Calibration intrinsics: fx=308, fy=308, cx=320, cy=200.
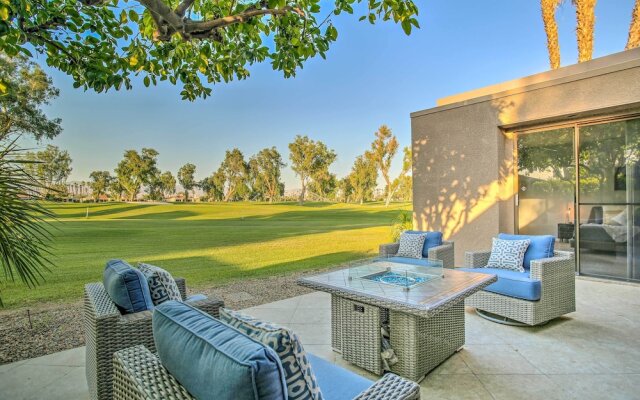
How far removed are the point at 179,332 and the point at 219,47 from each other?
9.38 ft

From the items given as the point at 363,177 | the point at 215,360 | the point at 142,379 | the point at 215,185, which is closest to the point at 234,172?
the point at 215,185

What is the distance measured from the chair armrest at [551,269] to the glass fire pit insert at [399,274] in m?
0.95

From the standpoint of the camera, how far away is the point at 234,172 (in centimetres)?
2152

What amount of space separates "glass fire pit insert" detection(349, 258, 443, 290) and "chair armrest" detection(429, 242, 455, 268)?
1077mm

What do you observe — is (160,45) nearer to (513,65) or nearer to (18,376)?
(18,376)

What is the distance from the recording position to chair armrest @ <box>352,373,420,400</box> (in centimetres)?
108

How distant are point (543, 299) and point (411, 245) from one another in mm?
1814

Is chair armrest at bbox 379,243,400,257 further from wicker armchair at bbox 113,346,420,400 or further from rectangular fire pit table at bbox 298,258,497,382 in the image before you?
wicker armchair at bbox 113,346,420,400

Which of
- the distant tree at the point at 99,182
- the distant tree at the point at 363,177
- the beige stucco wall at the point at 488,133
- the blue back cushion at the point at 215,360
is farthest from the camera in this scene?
the distant tree at the point at 363,177

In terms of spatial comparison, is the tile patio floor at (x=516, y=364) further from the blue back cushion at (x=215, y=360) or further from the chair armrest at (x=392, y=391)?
the blue back cushion at (x=215, y=360)

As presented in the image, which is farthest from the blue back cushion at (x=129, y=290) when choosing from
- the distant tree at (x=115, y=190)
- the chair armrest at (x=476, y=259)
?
the distant tree at (x=115, y=190)

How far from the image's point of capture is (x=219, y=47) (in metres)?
3.01

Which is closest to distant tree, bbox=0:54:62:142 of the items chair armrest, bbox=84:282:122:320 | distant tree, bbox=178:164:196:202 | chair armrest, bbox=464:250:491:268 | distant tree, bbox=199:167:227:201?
distant tree, bbox=178:164:196:202

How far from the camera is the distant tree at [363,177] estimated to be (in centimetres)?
2566
